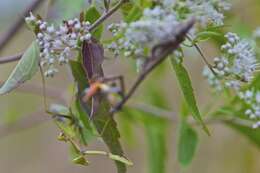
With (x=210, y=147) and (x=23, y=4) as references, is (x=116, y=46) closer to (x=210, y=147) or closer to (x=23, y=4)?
(x=23, y=4)

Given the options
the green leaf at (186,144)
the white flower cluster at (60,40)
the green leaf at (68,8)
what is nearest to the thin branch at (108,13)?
the white flower cluster at (60,40)

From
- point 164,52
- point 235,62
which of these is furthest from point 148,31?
point 235,62

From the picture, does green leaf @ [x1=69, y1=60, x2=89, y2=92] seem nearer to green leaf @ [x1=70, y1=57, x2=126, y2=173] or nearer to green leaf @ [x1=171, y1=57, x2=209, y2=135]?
green leaf @ [x1=70, y1=57, x2=126, y2=173]

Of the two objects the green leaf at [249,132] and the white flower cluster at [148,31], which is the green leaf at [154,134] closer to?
the green leaf at [249,132]

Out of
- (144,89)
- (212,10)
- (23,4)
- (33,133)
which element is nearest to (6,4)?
(23,4)

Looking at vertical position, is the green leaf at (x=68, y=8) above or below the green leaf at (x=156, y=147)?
above

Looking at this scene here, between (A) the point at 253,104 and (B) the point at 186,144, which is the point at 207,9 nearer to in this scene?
(A) the point at 253,104
